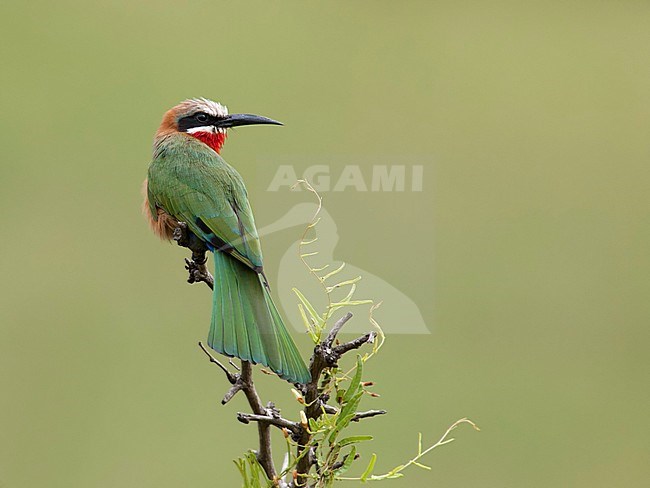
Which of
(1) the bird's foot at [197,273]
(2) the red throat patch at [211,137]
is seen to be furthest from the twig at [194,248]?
(2) the red throat patch at [211,137]

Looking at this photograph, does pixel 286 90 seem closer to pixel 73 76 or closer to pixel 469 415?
pixel 73 76

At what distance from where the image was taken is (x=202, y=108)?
2.83ft

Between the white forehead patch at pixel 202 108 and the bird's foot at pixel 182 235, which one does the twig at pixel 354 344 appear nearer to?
the bird's foot at pixel 182 235

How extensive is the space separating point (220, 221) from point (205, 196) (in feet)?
0.14

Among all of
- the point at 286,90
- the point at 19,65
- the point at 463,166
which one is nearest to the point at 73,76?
the point at 19,65

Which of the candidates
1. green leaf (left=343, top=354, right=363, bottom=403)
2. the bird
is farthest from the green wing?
green leaf (left=343, top=354, right=363, bottom=403)

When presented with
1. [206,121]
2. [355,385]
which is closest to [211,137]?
[206,121]

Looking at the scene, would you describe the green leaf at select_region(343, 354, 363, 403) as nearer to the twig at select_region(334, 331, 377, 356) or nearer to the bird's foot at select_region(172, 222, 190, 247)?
the twig at select_region(334, 331, 377, 356)

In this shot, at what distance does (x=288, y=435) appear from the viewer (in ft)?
1.93

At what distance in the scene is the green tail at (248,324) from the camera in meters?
0.63

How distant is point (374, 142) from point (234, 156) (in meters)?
0.37

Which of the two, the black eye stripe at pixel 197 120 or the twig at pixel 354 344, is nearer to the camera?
the twig at pixel 354 344

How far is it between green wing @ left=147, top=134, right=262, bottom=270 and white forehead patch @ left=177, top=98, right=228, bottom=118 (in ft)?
0.10

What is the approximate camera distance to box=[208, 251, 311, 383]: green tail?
0.63m
